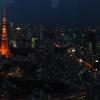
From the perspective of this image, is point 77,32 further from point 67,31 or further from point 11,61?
point 11,61

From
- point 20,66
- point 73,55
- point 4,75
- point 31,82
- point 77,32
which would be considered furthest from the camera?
point 77,32

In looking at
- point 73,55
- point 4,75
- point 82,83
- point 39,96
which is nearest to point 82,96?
point 39,96

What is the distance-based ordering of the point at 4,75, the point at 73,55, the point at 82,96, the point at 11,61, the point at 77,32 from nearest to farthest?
1. the point at 82,96
2. the point at 4,75
3. the point at 11,61
4. the point at 73,55
5. the point at 77,32

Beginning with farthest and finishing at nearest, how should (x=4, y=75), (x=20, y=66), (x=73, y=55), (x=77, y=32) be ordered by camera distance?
(x=77, y=32), (x=73, y=55), (x=20, y=66), (x=4, y=75)

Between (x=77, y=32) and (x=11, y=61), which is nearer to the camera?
(x=11, y=61)

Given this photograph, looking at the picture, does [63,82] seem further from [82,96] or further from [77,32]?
[77,32]

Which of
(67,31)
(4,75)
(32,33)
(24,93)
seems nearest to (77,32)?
(67,31)

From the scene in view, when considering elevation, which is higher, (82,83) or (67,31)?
(67,31)

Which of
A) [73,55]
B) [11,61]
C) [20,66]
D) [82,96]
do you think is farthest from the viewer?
[73,55]

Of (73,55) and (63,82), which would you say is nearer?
(63,82)
